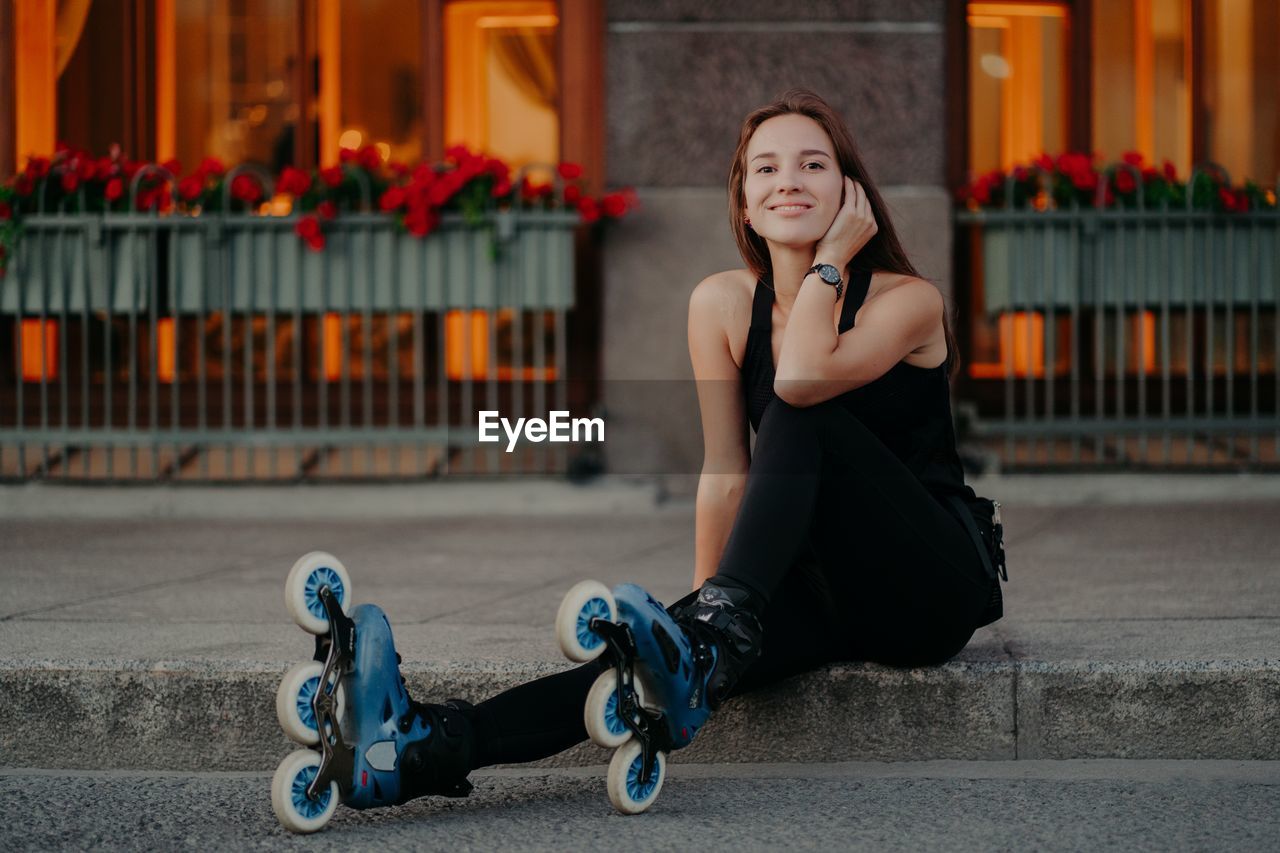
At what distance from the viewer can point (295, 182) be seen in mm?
6188

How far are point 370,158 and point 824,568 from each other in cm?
411

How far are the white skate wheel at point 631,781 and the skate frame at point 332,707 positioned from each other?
0.44m

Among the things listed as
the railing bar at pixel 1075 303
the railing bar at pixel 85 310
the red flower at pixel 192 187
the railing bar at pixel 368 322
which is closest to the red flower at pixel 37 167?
the railing bar at pixel 85 310

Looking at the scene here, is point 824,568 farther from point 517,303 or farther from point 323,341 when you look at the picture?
point 323,341

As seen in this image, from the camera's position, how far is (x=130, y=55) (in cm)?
751

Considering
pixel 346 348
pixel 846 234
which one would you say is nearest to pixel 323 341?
pixel 346 348

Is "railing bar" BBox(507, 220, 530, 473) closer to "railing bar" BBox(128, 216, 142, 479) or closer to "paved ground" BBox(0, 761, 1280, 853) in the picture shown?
"railing bar" BBox(128, 216, 142, 479)

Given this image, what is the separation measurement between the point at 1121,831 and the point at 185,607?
2.43 metres

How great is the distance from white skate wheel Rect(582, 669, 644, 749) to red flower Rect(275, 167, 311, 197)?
4.29m

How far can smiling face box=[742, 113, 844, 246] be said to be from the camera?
294cm

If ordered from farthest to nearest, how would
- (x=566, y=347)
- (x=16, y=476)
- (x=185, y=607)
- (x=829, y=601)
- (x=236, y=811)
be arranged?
1. (x=566, y=347)
2. (x=16, y=476)
3. (x=185, y=607)
4. (x=829, y=601)
5. (x=236, y=811)

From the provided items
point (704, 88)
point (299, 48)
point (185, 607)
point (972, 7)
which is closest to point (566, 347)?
point (704, 88)

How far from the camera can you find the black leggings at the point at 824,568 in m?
2.56

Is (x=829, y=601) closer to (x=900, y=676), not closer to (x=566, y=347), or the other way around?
(x=900, y=676)
